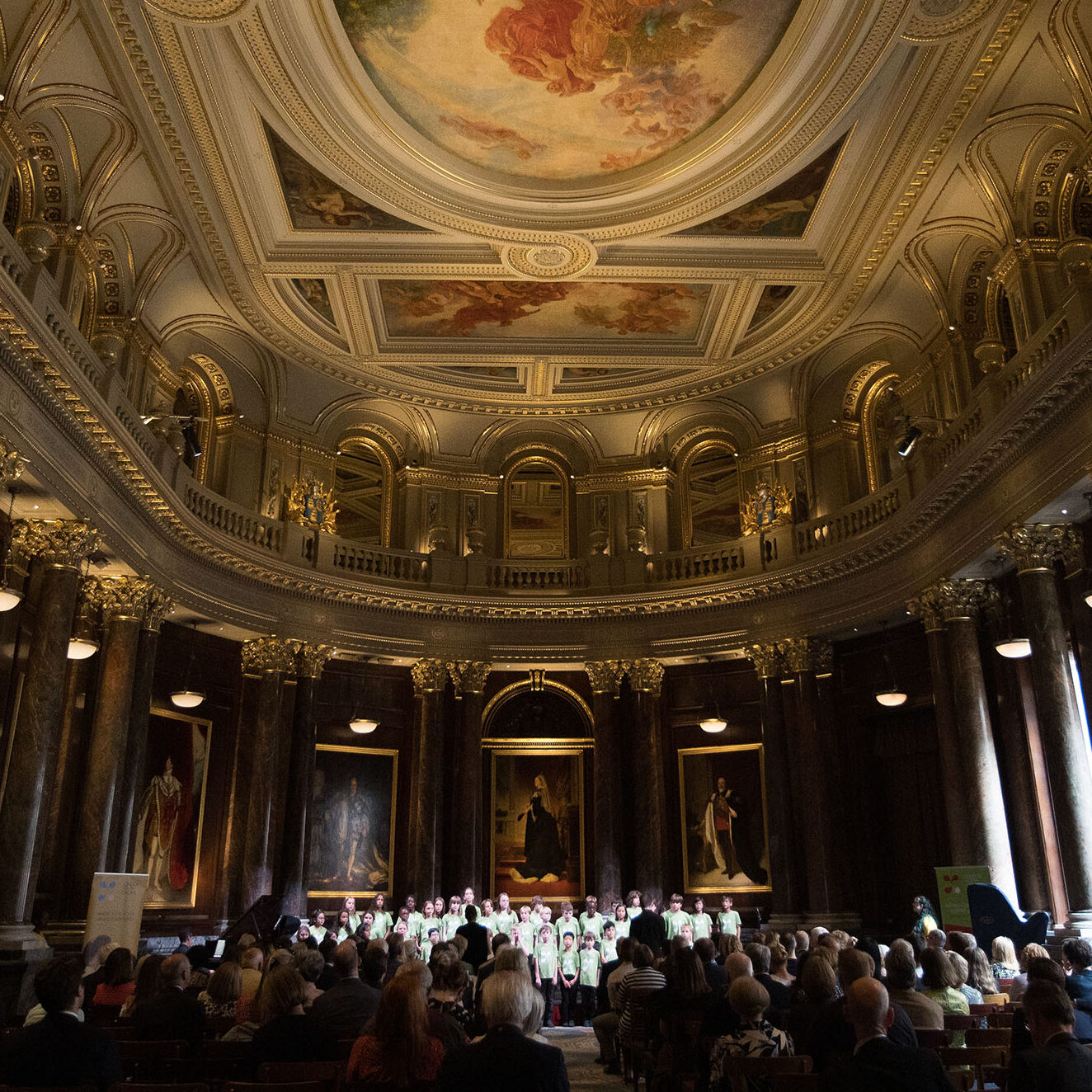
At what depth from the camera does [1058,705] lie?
13969mm

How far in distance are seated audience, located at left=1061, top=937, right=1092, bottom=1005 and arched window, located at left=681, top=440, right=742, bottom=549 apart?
15.7m

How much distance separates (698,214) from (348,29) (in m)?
5.93

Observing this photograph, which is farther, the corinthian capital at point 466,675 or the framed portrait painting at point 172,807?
the corinthian capital at point 466,675

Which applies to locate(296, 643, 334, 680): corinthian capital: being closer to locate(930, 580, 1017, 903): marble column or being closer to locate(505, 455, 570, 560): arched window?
locate(505, 455, 570, 560): arched window

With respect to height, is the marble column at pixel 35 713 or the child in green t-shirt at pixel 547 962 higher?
the marble column at pixel 35 713

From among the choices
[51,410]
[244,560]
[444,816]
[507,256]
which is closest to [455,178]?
[507,256]

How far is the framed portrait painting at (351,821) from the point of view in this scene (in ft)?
66.4

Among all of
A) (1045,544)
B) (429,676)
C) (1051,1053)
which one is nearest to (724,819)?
(429,676)

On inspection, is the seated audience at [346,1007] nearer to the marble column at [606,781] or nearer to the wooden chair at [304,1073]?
the wooden chair at [304,1073]

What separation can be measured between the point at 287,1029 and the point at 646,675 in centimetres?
1629

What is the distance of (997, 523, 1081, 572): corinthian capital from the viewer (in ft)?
47.7

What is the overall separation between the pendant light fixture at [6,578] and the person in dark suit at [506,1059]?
986 cm

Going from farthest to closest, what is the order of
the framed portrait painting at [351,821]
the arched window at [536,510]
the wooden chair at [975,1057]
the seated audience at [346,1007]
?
the arched window at [536,510], the framed portrait painting at [351,821], the seated audience at [346,1007], the wooden chair at [975,1057]

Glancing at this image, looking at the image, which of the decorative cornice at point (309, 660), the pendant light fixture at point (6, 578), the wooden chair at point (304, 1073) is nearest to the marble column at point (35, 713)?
the pendant light fixture at point (6, 578)
